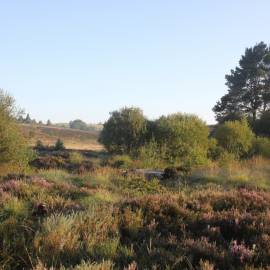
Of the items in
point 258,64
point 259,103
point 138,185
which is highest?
point 258,64

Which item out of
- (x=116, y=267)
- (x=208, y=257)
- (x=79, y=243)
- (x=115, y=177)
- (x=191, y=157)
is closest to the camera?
(x=116, y=267)

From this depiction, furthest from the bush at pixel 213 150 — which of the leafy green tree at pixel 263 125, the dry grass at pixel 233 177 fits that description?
the dry grass at pixel 233 177

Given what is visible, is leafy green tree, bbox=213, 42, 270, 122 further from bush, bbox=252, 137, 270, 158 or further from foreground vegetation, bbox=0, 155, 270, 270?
foreground vegetation, bbox=0, 155, 270, 270

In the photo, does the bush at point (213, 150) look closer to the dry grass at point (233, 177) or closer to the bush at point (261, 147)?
the bush at point (261, 147)

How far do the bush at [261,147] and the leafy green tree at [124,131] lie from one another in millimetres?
9320

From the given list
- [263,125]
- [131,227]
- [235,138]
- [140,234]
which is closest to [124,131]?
[235,138]

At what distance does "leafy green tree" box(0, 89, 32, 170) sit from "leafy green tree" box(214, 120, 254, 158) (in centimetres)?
1983

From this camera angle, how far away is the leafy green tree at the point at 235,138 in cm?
3803

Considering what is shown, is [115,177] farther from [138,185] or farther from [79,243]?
[79,243]

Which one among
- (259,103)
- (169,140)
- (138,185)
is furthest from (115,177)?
(259,103)

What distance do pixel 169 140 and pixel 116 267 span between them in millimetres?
30068

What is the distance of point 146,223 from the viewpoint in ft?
24.0

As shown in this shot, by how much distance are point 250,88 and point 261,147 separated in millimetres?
24168

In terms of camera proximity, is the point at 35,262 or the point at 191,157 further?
the point at 191,157
